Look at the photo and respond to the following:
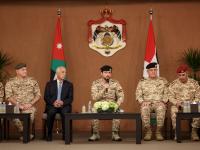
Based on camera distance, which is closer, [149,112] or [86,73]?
[149,112]

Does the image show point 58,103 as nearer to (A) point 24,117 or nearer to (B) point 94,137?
(A) point 24,117

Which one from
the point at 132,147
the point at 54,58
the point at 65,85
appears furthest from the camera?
the point at 54,58

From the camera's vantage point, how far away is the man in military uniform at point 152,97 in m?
7.96

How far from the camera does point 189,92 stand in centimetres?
818

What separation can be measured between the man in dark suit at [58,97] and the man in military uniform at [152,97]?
1305 millimetres

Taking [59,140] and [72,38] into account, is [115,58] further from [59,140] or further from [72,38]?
[59,140]

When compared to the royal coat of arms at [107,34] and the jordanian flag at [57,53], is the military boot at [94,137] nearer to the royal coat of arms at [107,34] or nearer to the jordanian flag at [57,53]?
the jordanian flag at [57,53]

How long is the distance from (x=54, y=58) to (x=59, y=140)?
85.7 inches

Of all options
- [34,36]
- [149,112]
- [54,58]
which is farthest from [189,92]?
[34,36]

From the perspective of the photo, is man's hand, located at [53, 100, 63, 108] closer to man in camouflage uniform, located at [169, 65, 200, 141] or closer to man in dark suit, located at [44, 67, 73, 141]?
man in dark suit, located at [44, 67, 73, 141]

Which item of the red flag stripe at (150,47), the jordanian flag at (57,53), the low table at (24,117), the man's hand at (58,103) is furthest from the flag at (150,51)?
the low table at (24,117)

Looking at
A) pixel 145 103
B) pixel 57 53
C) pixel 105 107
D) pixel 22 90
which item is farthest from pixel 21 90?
pixel 145 103

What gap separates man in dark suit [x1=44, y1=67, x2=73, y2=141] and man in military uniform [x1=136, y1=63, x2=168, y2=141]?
4.28 ft
